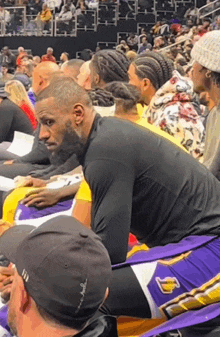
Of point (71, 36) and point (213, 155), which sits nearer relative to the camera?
point (213, 155)

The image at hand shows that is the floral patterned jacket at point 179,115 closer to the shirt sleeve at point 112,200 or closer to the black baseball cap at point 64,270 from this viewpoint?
the shirt sleeve at point 112,200

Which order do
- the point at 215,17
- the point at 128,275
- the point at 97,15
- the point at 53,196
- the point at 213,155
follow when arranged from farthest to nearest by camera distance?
the point at 97,15, the point at 215,17, the point at 53,196, the point at 213,155, the point at 128,275

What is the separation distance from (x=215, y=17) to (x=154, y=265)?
51.4ft

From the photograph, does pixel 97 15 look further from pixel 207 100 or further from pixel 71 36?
pixel 207 100

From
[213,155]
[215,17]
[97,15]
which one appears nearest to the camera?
[213,155]

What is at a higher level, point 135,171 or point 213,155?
point 135,171

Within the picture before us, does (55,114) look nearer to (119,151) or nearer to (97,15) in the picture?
(119,151)

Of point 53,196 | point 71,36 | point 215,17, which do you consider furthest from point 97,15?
point 53,196

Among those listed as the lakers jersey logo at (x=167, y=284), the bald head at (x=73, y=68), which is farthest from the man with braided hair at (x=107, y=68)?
the lakers jersey logo at (x=167, y=284)

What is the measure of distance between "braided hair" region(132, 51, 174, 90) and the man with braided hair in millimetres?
120

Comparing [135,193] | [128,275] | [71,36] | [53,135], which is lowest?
[71,36]

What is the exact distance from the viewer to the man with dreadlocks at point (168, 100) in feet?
13.6

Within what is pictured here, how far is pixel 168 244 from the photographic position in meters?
2.77

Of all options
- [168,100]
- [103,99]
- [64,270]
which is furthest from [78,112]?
[168,100]
